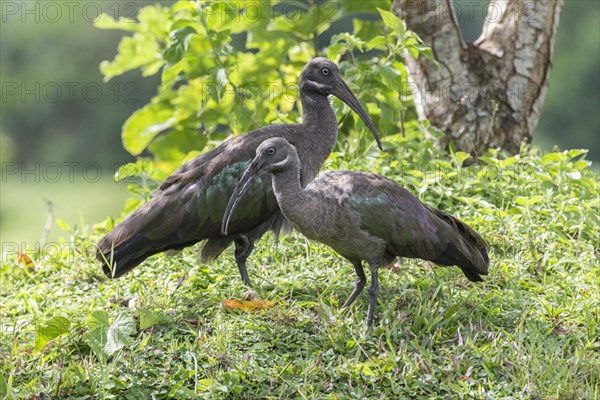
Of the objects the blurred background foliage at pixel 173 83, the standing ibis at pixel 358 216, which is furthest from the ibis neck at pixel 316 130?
the blurred background foliage at pixel 173 83

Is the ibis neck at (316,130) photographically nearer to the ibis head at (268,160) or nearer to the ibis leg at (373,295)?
the ibis head at (268,160)

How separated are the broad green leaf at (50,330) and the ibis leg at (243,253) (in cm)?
116

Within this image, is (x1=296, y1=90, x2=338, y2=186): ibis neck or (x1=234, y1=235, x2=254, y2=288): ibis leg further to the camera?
(x1=296, y1=90, x2=338, y2=186): ibis neck

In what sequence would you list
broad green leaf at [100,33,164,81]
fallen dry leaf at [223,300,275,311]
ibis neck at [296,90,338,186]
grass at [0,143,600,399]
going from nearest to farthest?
1. grass at [0,143,600,399]
2. fallen dry leaf at [223,300,275,311]
3. ibis neck at [296,90,338,186]
4. broad green leaf at [100,33,164,81]

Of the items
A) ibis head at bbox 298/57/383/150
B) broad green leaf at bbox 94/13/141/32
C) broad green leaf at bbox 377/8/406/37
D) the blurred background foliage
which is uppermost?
broad green leaf at bbox 377/8/406/37

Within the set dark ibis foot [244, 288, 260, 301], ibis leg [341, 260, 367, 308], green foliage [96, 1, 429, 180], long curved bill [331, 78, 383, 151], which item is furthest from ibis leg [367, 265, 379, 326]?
green foliage [96, 1, 429, 180]

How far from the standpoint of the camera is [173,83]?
25.2ft

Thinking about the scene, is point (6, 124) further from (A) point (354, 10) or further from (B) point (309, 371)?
(B) point (309, 371)

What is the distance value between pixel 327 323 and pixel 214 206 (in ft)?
3.85

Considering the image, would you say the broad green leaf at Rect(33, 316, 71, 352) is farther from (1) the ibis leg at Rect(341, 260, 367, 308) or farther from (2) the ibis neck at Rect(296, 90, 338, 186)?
(2) the ibis neck at Rect(296, 90, 338, 186)

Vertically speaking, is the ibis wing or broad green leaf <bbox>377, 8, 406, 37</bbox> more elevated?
broad green leaf <bbox>377, 8, 406, 37</bbox>

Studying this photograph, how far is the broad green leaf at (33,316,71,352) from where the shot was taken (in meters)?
4.77

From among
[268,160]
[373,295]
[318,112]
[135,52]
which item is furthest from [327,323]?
[135,52]

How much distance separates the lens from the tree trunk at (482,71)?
24.6ft
